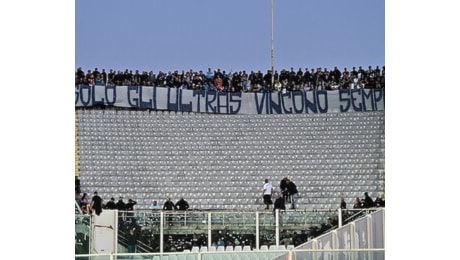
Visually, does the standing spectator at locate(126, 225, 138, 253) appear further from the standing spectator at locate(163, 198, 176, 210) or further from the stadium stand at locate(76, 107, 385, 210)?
the stadium stand at locate(76, 107, 385, 210)

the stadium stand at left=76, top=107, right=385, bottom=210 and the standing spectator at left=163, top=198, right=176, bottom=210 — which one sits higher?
the stadium stand at left=76, top=107, right=385, bottom=210

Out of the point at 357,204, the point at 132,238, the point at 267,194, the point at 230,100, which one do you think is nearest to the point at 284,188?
the point at 267,194

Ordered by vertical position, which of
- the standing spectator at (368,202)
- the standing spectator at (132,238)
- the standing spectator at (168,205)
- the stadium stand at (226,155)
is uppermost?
the stadium stand at (226,155)

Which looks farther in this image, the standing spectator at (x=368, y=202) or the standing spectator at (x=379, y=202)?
the standing spectator at (x=379, y=202)

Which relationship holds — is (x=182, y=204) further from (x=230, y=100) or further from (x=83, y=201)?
(x=230, y=100)

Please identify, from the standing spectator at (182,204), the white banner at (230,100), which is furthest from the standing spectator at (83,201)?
the white banner at (230,100)

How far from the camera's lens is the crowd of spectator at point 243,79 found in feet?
64.2

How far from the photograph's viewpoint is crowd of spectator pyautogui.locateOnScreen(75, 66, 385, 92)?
19.6 metres

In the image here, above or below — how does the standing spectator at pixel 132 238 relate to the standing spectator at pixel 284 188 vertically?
below

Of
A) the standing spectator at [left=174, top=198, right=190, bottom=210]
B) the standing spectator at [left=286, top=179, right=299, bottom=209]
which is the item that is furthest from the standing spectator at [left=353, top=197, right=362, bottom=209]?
the standing spectator at [left=174, top=198, right=190, bottom=210]

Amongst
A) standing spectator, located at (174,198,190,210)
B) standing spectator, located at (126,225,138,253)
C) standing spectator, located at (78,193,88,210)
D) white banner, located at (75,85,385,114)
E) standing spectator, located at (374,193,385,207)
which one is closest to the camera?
standing spectator, located at (126,225,138,253)

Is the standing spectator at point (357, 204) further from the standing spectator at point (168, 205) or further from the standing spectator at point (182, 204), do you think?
the standing spectator at point (168, 205)
